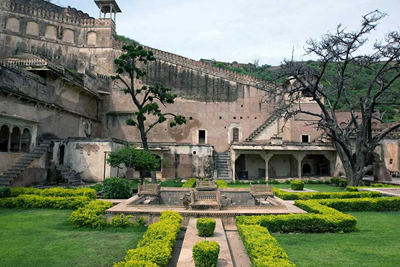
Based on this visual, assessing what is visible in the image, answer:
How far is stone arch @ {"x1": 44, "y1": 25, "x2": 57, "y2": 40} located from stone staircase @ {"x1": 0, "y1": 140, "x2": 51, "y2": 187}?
57.3ft

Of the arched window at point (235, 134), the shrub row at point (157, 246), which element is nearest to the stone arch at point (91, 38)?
the arched window at point (235, 134)

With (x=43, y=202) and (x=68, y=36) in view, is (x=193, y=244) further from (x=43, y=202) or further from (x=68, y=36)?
(x=68, y=36)

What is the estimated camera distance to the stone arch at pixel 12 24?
28.2 m

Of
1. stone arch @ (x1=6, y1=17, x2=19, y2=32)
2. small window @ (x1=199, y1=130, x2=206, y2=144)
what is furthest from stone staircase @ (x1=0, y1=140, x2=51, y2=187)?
stone arch @ (x1=6, y1=17, x2=19, y2=32)

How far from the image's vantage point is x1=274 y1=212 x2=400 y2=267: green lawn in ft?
18.9

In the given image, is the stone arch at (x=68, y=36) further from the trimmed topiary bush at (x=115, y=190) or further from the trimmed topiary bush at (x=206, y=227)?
the trimmed topiary bush at (x=206, y=227)

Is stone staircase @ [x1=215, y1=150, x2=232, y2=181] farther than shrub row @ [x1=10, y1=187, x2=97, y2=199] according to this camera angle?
Yes

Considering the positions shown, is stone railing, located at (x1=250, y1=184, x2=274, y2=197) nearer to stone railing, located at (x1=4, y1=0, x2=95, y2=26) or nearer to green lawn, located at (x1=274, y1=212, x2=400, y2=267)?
green lawn, located at (x1=274, y1=212, x2=400, y2=267)

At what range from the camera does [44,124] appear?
18.7 metres

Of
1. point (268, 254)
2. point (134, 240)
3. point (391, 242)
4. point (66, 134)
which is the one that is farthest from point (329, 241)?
point (66, 134)

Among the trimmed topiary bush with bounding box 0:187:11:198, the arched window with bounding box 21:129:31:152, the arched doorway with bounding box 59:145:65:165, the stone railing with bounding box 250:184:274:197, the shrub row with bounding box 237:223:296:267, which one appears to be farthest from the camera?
the arched doorway with bounding box 59:145:65:165

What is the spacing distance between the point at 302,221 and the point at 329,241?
3.19 feet

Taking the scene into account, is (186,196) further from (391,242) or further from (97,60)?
(97,60)

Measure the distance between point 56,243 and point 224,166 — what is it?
61.8ft
